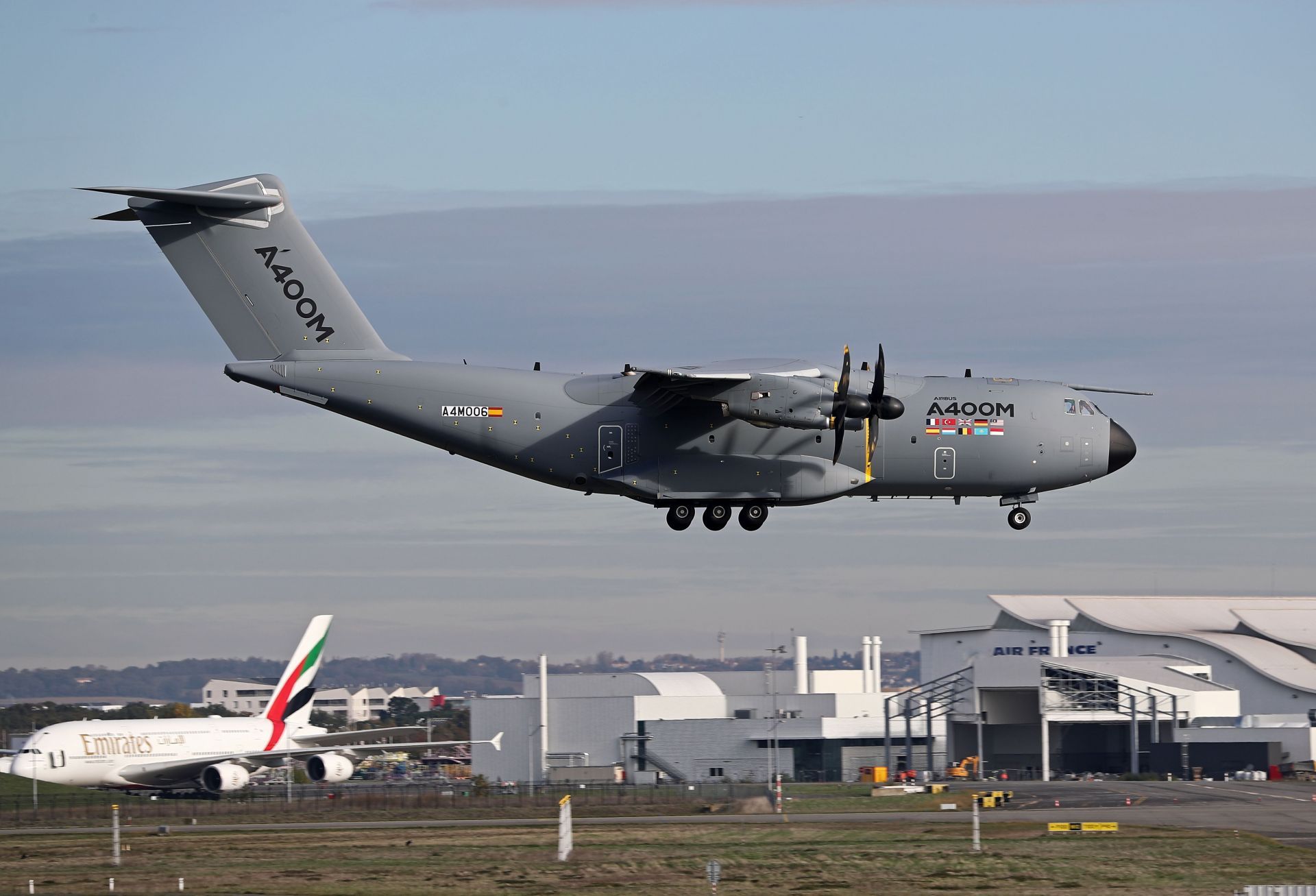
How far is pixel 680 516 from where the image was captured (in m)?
39.7

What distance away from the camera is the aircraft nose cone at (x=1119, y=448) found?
41.6 m

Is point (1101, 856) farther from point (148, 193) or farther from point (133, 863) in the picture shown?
point (148, 193)

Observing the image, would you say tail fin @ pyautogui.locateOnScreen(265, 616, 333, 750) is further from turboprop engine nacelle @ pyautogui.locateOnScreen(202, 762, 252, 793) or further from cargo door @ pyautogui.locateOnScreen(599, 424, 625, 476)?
cargo door @ pyautogui.locateOnScreen(599, 424, 625, 476)

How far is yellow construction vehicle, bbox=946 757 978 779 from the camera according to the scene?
292ft

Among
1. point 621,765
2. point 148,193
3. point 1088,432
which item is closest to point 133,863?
point 148,193

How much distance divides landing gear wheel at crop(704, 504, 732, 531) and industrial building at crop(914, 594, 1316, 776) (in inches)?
2032

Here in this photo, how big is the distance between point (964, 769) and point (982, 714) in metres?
3.60

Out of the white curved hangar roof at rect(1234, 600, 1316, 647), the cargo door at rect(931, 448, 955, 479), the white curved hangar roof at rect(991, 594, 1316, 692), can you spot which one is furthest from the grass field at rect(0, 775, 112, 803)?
the white curved hangar roof at rect(1234, 600, 1316, 647)

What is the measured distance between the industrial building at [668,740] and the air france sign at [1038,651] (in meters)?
9.36

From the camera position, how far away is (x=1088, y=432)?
41125 millimetres

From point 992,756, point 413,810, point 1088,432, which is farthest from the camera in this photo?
point 992,756

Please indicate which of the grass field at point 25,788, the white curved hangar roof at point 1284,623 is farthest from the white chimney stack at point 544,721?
the white curved hangar roof at point 1284,623

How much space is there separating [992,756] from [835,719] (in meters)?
10.2

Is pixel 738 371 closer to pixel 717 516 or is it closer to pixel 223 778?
pixel 717 516
